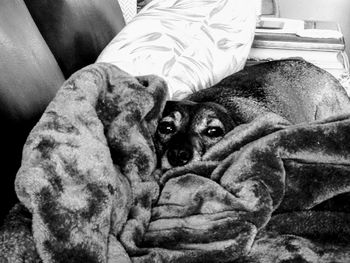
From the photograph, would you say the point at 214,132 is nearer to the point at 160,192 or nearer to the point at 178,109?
the point at 178,109

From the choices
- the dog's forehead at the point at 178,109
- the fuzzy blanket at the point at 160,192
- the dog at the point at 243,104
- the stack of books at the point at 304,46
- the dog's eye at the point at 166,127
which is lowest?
the stack of books at the point at 304,46

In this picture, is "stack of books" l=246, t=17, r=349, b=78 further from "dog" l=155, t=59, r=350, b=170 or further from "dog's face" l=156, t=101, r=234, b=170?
"dog's face" l=156, t=101, r=234, b=170

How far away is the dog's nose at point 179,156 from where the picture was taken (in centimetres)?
102

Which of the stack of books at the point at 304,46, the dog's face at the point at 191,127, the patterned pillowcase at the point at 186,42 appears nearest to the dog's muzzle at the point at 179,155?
the dog's face at the point at 191,127

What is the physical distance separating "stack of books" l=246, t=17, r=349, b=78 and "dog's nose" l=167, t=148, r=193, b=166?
0.69 meters

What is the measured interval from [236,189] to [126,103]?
28 centimetres

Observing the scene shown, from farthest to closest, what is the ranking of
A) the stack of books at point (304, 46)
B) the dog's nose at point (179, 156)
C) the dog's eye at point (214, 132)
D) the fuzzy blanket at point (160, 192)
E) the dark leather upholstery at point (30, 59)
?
the stack of books at point (304, 46) → the dog's eye at point (214, 132) → the dog's nose at point (179, 156) → the dark leather upholstery at point (30, 59) → the fuzzy blanket at point (160, 192)

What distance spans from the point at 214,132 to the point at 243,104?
5.5 inches

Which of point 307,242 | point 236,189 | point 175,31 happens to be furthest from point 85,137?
point 175,31

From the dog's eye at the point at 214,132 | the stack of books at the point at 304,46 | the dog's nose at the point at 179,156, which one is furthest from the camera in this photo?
the stack of books at the point at 304,46

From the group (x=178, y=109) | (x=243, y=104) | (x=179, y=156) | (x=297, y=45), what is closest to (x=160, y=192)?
(x=179, y=156)

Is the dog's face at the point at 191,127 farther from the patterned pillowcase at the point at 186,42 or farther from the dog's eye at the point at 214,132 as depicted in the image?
the patterned pillowcase at the point at 186,42

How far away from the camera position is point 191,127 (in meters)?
1.13

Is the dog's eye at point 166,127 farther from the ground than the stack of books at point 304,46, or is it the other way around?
the dog's eye at point 166,127
